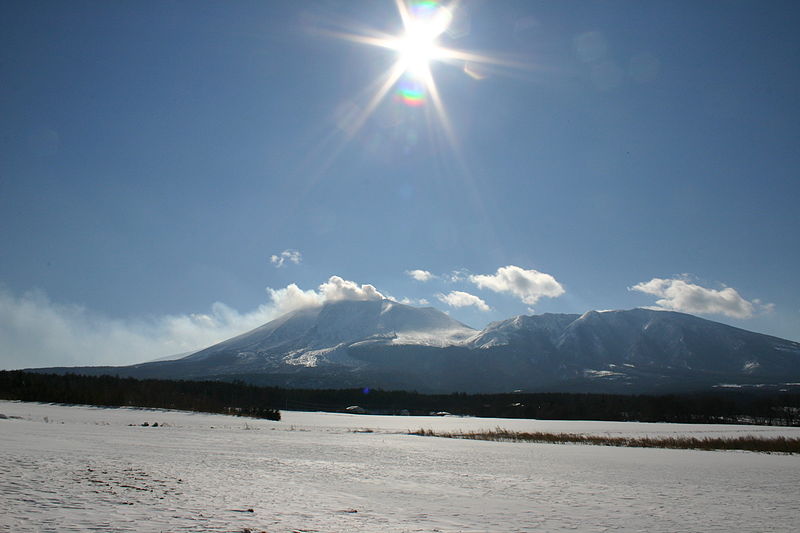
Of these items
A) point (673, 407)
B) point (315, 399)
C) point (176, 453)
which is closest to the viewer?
point (176, 453)

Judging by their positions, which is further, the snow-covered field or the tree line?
the tree line

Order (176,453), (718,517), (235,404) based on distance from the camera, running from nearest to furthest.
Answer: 1. (718,517)
2. (176,453)
3. (235,404)

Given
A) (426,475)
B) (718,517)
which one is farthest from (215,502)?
(718,517)

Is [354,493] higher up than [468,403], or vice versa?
[354,493]

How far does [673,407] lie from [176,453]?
17219cm

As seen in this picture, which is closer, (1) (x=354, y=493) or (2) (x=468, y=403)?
(1) (x=354, y=493)

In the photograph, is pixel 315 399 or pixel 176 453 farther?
pixel 315 399

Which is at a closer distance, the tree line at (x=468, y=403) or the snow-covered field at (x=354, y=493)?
the snow-covered field at (x=354, y=493)

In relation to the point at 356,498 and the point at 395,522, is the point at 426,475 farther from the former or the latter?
the point at 395,522

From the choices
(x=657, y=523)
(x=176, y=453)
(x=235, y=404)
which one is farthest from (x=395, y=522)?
(x=235, y=404)

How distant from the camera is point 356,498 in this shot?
56.6 ft

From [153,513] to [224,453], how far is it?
1854 cm

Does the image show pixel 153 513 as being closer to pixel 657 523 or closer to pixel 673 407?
pixel 657 523

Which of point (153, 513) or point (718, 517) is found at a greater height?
point (153, 513)
